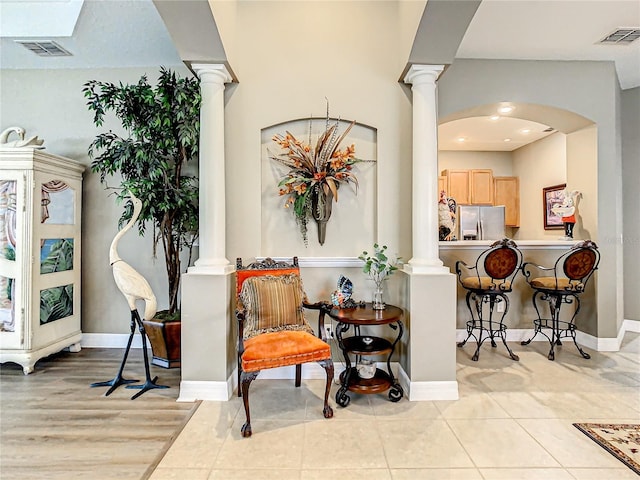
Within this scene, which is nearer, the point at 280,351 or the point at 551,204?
the point at 280,351

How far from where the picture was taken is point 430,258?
300 cm

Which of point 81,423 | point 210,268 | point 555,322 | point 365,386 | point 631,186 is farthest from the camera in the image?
point 631,186

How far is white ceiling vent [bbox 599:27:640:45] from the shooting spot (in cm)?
352

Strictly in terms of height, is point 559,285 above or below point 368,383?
above

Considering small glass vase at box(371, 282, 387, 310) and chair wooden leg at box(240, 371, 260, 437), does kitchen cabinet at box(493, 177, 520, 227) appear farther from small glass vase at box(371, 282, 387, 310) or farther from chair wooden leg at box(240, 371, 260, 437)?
chair wooden leg at box(240, 371, 260, 437)

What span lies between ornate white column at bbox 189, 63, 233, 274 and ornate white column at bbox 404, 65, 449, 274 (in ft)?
5.22

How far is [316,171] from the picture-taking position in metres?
3.21

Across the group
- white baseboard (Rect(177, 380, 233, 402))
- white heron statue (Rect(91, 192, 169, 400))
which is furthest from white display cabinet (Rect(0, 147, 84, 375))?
white baseboard (Rect(177, 380, 233, 402))

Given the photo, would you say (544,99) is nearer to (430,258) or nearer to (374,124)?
(374,124)

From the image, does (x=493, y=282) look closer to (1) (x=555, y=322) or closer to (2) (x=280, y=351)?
(1) (x=555, y=322)

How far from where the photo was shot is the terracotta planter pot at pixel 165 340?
10.5 ft

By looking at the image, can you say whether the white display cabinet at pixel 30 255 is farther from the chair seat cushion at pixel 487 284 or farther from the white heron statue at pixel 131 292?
the chair seat cushion at pixel 487 284

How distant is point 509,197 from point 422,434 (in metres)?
6.11

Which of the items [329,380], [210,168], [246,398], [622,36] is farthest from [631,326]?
[210,168]
